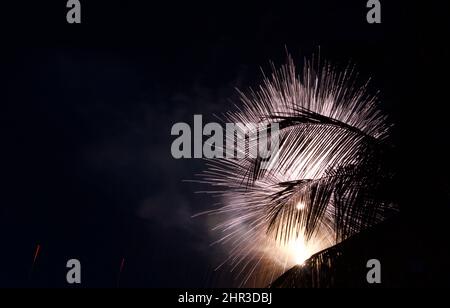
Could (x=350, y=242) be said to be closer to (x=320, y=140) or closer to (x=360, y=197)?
(x=360, y=197)

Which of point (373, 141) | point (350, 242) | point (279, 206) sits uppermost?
point (373, 141)

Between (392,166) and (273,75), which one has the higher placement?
(273,75)
